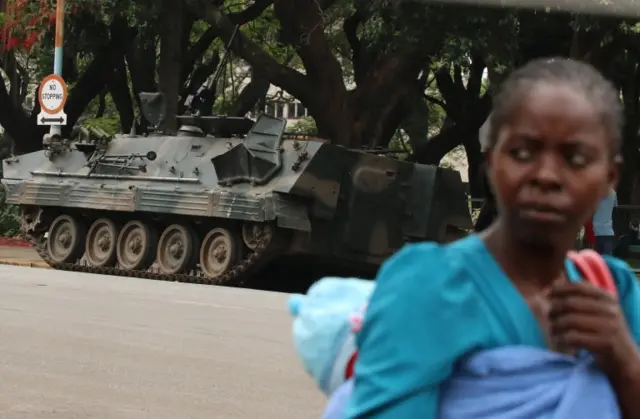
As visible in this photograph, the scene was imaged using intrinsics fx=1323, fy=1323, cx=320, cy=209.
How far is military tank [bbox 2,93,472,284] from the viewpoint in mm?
18062

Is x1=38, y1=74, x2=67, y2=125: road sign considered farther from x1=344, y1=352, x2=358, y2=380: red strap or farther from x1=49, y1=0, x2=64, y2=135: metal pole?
x1=344, y1=352, x2=358, y2=380: red strap

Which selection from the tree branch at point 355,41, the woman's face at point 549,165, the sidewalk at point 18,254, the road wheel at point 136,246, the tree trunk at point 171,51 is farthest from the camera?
the tree branch at point 355,41

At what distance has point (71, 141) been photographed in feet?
74.4

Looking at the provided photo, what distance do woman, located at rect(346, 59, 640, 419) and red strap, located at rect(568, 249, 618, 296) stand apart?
0.03 meters

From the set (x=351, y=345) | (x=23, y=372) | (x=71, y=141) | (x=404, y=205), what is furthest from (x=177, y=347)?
(x=71, y=141)

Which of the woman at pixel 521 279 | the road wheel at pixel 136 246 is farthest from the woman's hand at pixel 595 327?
the road wheel at pixel 136 246

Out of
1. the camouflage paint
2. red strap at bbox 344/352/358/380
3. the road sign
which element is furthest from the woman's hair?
the road sign

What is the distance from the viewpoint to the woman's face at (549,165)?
Answer: 5.75ft

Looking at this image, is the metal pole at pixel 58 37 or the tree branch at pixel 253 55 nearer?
the metal pole at pixel 58 37

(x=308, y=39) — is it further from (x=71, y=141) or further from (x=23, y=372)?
(x=23, y=372)

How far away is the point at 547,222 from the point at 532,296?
0.34 feet

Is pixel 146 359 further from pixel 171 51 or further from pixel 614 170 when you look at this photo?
pixel 171 51

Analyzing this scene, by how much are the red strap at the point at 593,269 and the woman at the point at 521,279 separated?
3 cm

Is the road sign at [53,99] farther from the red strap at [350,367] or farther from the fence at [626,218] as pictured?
the red strap at [350,367]
